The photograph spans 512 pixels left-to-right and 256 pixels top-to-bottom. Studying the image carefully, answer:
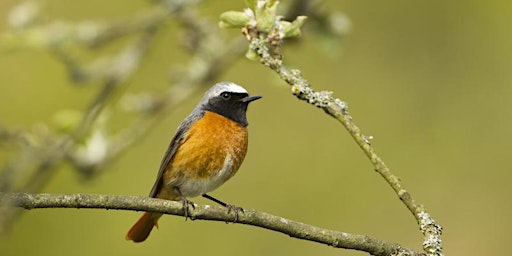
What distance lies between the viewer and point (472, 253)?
5.88 meters

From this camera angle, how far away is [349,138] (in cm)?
630

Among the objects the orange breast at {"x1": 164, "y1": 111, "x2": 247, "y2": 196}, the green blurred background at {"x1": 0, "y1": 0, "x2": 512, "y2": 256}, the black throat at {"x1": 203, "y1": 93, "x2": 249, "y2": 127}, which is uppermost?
the green blurred background at {"x1": 0, "y1": 0, "x2": 512, "y2": 256}

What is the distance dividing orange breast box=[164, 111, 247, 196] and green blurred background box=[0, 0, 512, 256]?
4.02 feet

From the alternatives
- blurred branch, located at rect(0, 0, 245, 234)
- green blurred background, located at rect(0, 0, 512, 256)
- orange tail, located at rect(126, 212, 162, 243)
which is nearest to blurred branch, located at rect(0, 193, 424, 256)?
orange tail, located at rect(126, 212, 162, 243)

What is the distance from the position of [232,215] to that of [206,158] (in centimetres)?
127

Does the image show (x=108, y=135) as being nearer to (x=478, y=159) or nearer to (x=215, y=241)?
(x=215, y=241)

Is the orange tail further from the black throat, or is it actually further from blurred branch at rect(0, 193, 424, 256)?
blurred branch at rect(0, 193, 424, 256)

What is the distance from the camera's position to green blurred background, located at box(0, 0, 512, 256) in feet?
19.3

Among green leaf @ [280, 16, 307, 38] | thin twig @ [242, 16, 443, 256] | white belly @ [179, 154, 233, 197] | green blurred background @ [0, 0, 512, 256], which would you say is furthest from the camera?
green blurred background @ [0, 0, 512, 256]

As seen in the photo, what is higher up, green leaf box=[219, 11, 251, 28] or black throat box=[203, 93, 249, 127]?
black throat box=[203, 93, 249, 127]

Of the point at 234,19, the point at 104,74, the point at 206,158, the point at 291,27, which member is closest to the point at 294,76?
the point at 291,27

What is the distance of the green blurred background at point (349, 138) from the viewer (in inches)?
231

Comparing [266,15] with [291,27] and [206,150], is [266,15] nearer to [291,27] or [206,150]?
[291,27]

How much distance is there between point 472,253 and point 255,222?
3078 mm
